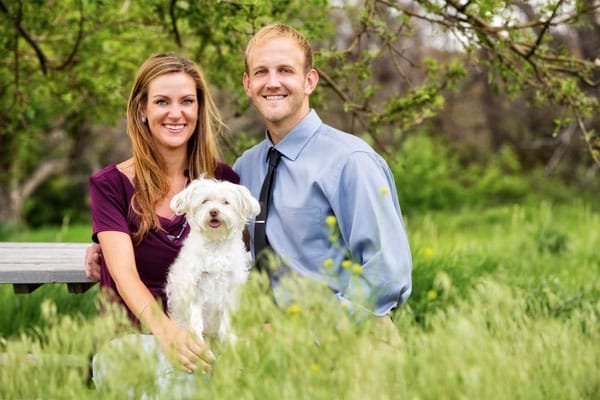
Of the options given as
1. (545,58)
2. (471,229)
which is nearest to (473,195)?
(471,229)

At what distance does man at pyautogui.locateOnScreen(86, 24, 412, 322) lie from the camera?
3555mm

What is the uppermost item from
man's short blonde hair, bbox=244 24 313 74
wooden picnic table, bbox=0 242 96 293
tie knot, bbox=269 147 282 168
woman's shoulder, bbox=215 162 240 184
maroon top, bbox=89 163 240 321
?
man's short blonde hair, bbox=244 24 313 74

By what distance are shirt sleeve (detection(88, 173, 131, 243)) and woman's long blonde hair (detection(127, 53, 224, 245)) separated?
6cm

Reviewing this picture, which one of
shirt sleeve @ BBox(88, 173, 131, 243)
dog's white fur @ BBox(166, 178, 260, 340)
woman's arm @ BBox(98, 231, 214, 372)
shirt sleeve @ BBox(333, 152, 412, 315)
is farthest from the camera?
shirt sleeve @ BBox(88, 173, 131, 243)

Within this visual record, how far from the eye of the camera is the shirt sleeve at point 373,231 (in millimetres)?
3496

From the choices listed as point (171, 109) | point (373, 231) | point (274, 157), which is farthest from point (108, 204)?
point (373, 231)

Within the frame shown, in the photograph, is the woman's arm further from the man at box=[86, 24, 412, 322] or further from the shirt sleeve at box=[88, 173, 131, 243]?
the man at box=[86, 24, 412, 322]

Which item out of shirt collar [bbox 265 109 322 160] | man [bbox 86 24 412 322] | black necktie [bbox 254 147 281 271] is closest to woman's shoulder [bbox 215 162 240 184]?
man [bbox 86 24 412 322]

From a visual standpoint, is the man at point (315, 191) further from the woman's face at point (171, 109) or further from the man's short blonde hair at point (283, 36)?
the woman's face at point (171, 109)

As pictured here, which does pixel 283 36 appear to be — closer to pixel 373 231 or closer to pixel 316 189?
pixel 316 189

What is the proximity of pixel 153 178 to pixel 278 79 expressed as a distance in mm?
811

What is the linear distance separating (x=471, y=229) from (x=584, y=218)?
1.39 meters

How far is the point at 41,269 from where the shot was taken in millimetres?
4090

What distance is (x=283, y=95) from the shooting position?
12.8 ft
